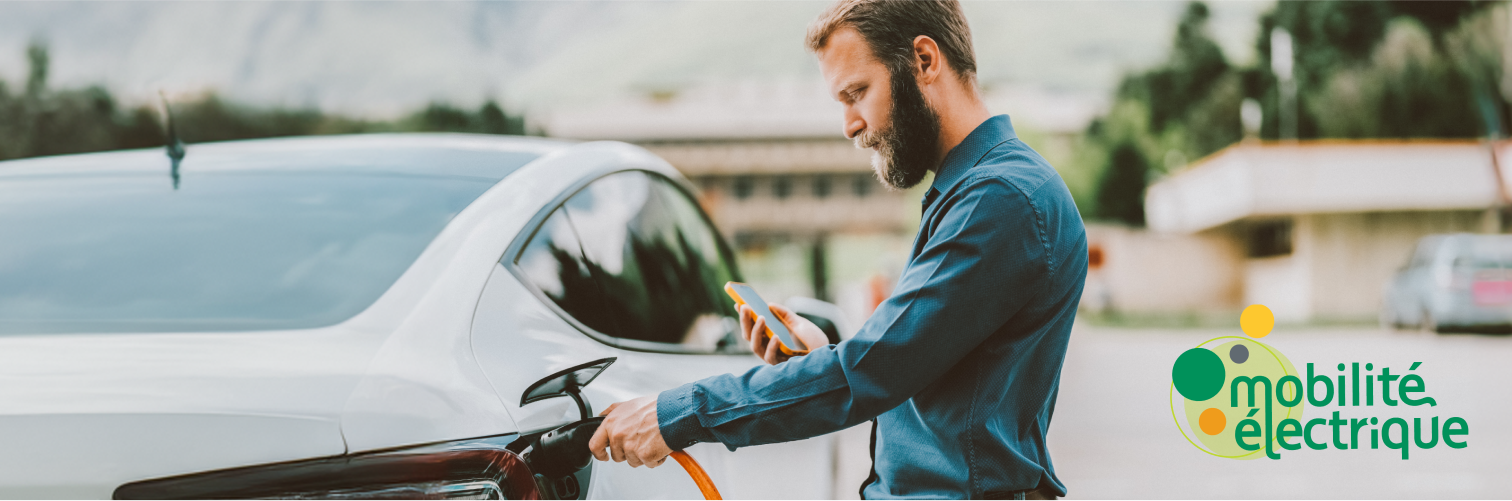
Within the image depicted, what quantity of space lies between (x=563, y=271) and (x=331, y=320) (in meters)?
0.50

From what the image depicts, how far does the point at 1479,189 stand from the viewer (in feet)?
98.8

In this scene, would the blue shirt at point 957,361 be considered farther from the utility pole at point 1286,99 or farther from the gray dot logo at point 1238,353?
the utility pole at point 1286,99

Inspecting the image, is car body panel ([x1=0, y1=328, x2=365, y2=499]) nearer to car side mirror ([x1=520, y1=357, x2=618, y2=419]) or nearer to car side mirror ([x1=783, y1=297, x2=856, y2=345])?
car side mirror ([x1=520, y1=357, x2=618, y2=419])

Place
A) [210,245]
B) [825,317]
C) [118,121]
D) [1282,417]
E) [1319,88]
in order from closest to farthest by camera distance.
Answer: [210,245] < [825,317] < [1282,417] < [118,121] < [1319,88]

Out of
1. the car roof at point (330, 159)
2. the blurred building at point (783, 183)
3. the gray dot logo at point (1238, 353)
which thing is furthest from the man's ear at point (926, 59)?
the blurred building at point (783, 183)

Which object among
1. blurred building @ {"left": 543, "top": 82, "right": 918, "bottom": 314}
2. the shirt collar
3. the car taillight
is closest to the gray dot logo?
the shirt collar

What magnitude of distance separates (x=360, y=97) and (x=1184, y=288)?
43.8 meters

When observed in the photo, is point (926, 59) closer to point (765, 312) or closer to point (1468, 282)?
point (765, 312)

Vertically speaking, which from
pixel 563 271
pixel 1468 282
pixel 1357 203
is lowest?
pixel 1468 282

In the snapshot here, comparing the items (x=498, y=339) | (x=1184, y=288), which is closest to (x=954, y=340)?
(x=498, y=339)

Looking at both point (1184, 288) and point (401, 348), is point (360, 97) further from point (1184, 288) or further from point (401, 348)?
point (401, 348)

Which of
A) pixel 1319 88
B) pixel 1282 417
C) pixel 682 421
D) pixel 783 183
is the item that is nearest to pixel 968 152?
pixel 682 421

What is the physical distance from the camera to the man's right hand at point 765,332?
6.51ft

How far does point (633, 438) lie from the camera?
1.57 metres
